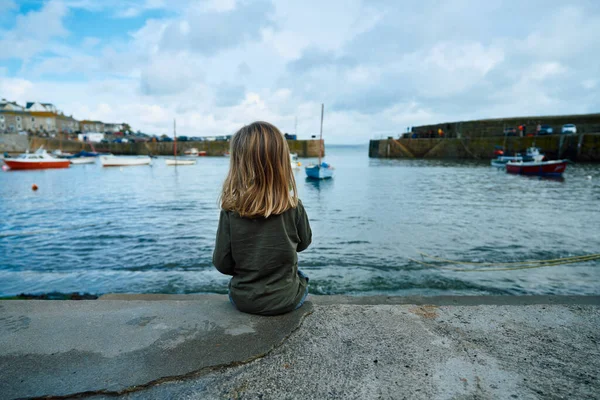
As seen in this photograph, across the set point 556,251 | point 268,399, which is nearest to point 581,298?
point 268,399

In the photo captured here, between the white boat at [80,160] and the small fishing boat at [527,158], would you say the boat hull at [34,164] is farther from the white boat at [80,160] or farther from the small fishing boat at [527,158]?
the small fishing boat at [527,158]

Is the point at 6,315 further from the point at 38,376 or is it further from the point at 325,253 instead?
the point at 325,253

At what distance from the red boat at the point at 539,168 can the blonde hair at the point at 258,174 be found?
35.2 metres

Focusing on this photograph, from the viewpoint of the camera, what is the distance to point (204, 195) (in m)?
22.7

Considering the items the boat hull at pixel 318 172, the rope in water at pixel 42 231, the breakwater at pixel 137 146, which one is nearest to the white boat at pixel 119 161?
the boat hull at pixel 318 172

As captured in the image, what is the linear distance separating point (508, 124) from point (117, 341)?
68.0 metres

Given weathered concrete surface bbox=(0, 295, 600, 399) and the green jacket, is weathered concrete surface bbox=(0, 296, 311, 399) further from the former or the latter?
the green jacket

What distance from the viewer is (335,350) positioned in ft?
7.97

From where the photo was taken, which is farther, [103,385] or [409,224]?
[409,224]

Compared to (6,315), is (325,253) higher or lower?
lower

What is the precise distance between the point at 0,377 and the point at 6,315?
37.7 inches

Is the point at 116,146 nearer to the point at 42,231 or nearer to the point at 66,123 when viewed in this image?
the point at 66,123

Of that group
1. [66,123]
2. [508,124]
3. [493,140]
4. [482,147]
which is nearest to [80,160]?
[482,147]

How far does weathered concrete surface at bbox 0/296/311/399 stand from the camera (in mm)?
2111
